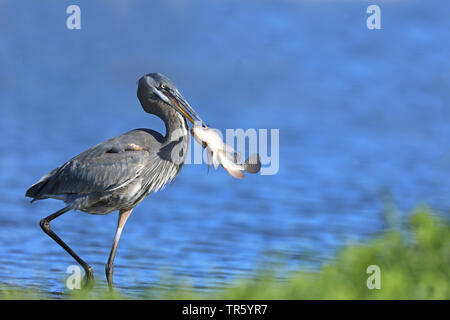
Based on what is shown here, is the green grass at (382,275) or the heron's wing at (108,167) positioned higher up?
the heron's wing at (108,167)

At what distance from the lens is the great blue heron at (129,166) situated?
27.0ft

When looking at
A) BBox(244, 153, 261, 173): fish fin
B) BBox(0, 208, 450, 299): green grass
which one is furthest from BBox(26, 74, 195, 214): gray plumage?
BBox(0, 208, 450, 299): green grass

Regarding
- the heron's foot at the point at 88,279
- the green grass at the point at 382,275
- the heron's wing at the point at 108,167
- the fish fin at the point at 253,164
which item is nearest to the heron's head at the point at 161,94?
the heron's wing at the point at 108,167

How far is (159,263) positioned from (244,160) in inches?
108

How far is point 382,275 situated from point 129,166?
2.80 meters

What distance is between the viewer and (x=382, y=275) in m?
6.44

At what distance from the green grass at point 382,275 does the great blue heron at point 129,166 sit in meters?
1.25

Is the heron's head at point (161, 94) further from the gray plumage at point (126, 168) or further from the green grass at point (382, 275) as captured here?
the green grass at point (382, 275)

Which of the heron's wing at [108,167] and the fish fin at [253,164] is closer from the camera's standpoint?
the fish fin at [253,164]

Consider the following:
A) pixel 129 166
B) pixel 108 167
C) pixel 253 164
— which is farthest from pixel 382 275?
pixel 108 167

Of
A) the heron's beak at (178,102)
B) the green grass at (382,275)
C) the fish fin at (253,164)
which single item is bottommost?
the green grass at (382,275)

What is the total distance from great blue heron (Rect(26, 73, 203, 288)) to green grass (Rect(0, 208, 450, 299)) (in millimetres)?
1253

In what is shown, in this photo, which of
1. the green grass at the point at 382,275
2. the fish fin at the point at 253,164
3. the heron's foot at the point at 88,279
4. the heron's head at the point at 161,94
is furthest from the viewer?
the heron's head at the point at 161,94
